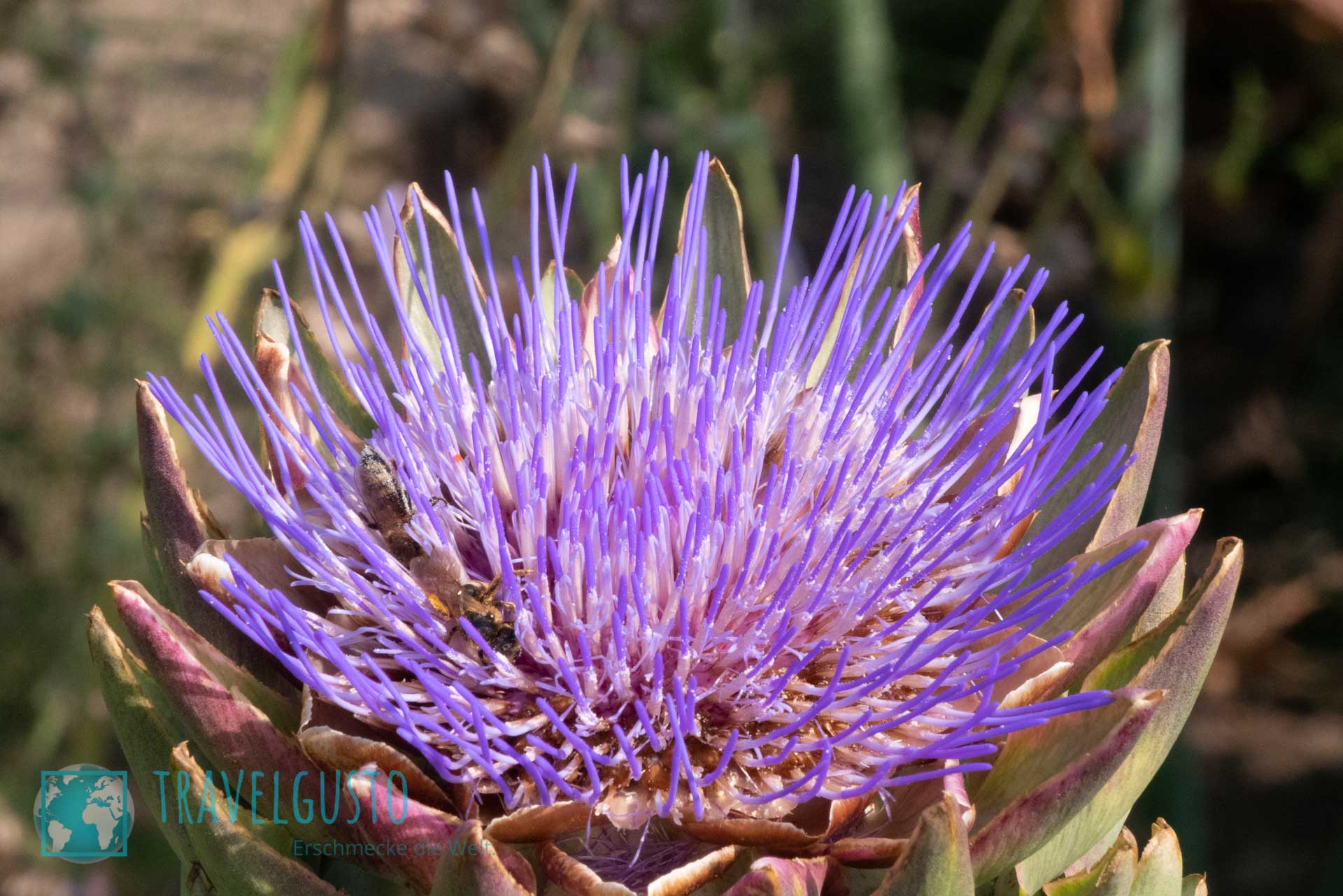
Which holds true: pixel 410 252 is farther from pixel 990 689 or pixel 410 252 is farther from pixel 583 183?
pixel 583 183

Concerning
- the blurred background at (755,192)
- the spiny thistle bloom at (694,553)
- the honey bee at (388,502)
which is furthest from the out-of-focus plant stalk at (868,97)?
the honey bee at (388,502)

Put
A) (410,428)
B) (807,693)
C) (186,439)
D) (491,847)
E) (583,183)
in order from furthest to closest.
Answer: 1. (583,183)
2. (186,439)
3. (410,428)
4. (807,693)
5. (491,847)

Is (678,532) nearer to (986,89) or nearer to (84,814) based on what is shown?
(84,814)

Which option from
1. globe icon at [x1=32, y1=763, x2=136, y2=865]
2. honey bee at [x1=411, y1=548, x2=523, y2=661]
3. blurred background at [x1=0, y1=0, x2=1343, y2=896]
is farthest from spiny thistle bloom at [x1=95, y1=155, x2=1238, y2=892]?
blurred background at [x1=0, y1=0, x2=1343, y2=896]

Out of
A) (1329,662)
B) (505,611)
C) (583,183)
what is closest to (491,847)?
(505,611)

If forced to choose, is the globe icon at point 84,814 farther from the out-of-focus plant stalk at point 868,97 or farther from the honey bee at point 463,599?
the out-of-focus plant stalk at point 868,97

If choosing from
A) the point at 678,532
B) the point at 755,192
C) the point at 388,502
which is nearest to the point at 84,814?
the point at 388,502

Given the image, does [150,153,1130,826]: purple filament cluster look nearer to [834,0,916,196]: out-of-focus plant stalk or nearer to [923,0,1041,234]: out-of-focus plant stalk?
[834,0,916,196]: out-of-focus plant stalk
